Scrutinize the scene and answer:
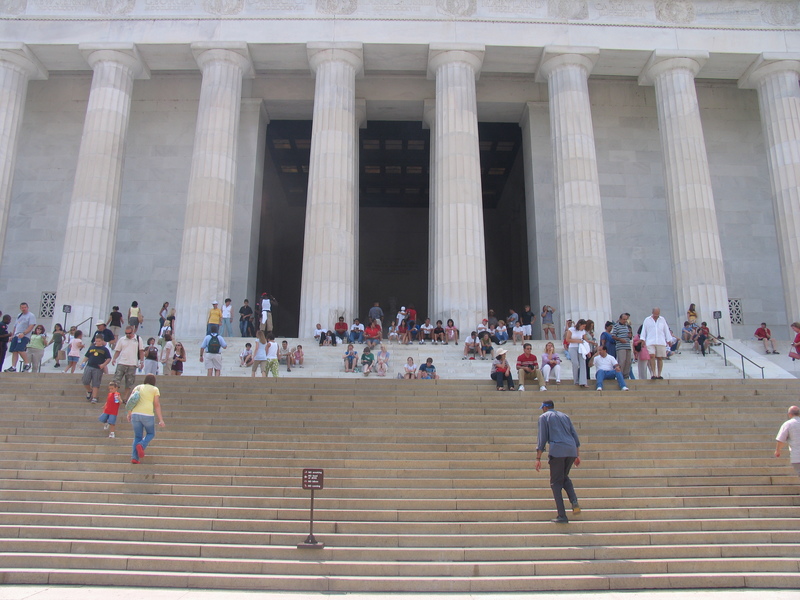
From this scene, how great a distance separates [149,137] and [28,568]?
27476mm

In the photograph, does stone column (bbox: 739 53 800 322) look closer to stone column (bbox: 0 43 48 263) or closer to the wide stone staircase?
the wide stone staircase

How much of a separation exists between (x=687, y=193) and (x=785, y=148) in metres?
4.89

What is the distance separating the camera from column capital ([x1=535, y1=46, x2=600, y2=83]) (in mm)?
28231

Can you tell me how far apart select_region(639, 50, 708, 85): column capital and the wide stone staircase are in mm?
17543

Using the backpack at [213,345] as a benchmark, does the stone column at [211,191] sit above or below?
above

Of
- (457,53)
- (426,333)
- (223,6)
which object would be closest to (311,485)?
(426,333)

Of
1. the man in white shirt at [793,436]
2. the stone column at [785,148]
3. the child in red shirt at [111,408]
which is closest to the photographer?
the man in white shirt at [793,436]

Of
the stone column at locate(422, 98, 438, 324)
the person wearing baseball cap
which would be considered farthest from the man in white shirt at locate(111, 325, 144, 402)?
the stone column at locate(422, 98, 438, 324)

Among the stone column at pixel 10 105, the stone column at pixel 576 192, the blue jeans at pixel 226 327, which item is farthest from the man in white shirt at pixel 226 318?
the stone column at pixel 576 192

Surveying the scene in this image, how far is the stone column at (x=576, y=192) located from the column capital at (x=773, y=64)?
23.5 feet

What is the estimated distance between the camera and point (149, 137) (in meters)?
32.4

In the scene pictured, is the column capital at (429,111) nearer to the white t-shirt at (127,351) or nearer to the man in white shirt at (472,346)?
the man in white shirt at (472,346)

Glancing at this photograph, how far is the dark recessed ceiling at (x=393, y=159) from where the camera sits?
38.0 meters

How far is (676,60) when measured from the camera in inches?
1122
